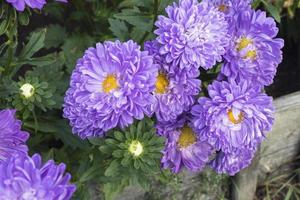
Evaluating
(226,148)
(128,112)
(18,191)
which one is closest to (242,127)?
(226,148)

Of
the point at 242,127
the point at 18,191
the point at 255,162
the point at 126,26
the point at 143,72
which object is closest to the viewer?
the point at 18,191

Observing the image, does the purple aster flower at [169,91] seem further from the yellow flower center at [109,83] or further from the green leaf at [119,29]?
the green leaf at [119,29]

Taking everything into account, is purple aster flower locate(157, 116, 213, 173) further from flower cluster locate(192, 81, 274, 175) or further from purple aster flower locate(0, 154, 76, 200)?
purple aster flower locate(0, 154, 76, 200)

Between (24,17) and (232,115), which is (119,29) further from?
(232,115)

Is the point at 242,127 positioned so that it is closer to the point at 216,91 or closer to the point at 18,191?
the point at 216,91

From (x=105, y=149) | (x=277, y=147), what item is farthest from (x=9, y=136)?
(x=277, y=147)
